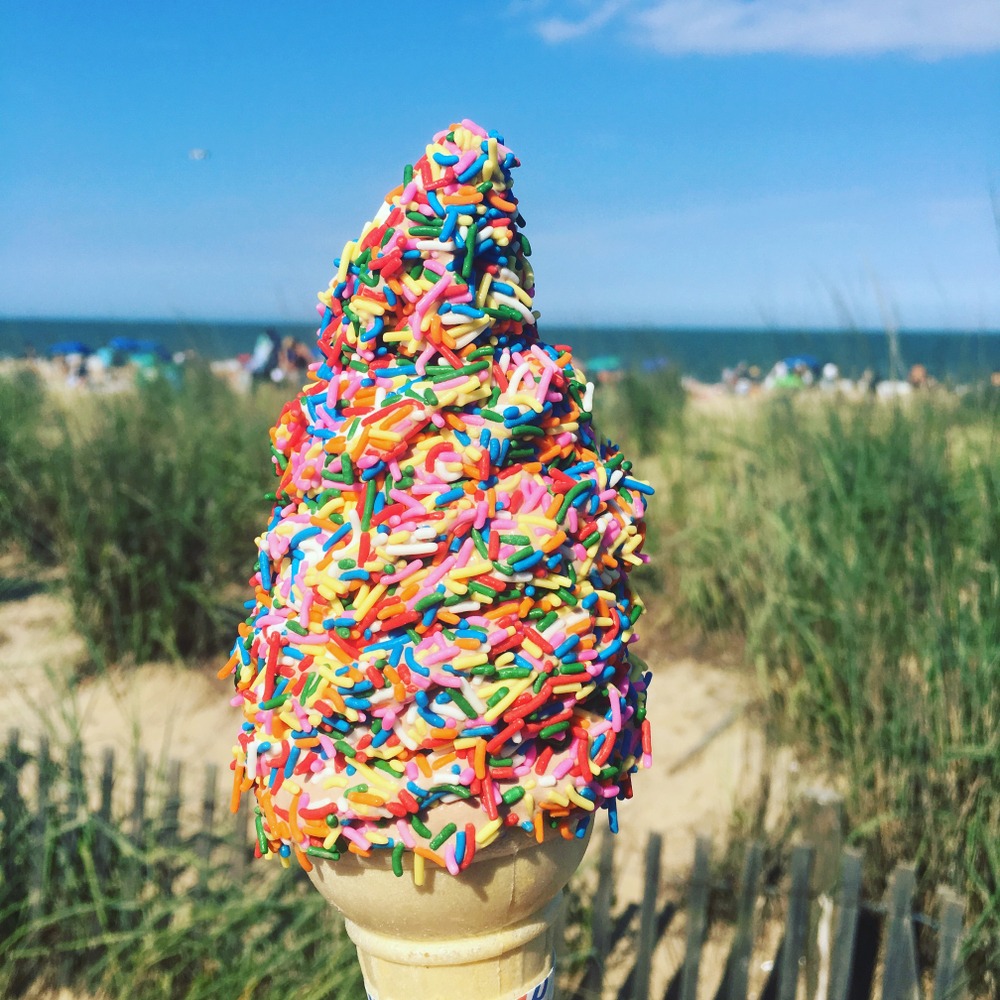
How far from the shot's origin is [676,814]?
12.1ft

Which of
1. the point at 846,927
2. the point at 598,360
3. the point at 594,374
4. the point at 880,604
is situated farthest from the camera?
the point at 598,360

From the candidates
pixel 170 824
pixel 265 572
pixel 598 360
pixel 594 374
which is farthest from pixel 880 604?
pixel 598 360

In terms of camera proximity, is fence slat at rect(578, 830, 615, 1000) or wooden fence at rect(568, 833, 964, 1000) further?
fence slat at rect(578, 830, 615, 1000)

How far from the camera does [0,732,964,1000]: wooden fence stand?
2189 mm

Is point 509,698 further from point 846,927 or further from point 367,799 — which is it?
point 846,927

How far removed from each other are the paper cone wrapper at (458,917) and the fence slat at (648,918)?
39.7 inches

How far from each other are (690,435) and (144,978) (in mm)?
5169

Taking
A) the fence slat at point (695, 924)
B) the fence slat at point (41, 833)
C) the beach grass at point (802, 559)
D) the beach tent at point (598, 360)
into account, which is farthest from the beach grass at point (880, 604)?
the beach tent at point (598, 360)

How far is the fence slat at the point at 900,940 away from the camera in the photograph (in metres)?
2.11

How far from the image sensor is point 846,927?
7.30ft

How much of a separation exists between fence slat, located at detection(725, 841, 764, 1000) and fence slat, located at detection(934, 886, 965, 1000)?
42 cm

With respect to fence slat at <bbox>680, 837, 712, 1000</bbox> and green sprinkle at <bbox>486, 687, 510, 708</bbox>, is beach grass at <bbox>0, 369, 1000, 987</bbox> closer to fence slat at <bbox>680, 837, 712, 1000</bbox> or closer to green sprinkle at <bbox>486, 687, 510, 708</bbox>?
fence slat at <bbox>680, 837, 712, 1000</bbox>

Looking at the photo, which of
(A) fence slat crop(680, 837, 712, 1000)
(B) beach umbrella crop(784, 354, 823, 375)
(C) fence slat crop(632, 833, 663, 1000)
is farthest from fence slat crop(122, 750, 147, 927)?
(B) beach umbrella crop(784, 354, 823, 375)

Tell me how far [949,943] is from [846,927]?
0.81 ft
